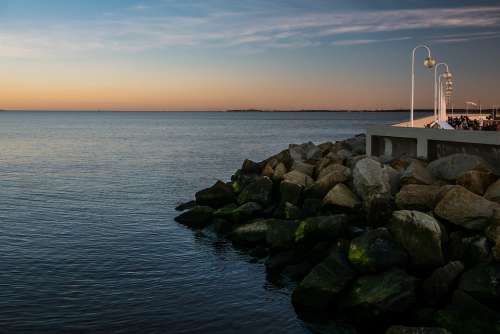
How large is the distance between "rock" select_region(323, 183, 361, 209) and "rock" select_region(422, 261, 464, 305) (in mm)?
5879

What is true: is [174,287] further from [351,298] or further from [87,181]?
[87,181]

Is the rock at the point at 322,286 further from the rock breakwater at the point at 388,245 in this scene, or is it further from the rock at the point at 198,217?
the rock at the point at 198,217

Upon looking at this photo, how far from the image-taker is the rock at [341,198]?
63.0ft

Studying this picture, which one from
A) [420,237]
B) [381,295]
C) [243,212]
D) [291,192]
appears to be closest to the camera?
[381,295]

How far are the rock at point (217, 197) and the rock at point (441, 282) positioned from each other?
503 inches

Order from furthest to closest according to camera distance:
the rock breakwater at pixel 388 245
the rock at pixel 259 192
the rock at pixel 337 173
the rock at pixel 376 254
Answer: the rock at pixel 259 192 → the rock at pixel 337 173 → the rock at pixel 376 254 → the rock breakwater at pixel 388 245

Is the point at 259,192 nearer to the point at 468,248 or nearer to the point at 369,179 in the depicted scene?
the point at 369,179

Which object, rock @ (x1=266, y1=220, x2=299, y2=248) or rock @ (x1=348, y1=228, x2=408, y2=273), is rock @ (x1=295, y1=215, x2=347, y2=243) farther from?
rock @ (x1=348, y1=228, x2=408, y2=273)

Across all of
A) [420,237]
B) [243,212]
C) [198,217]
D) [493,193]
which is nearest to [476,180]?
[493,193]

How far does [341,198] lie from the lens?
19.4m

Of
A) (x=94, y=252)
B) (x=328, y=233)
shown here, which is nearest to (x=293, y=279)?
(x=328, y=233)

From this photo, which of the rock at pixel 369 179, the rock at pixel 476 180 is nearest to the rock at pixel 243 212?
the rock at pixel 369 179

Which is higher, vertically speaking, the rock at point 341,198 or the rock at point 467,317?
the rock at point 341,198

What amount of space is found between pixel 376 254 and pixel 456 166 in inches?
265
